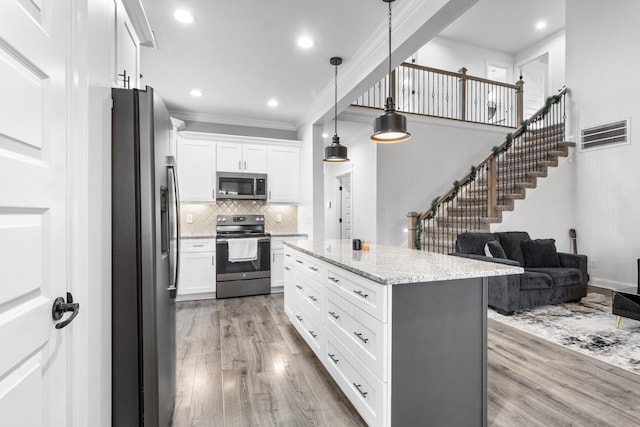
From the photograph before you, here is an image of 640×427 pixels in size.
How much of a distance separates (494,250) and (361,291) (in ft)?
9.79

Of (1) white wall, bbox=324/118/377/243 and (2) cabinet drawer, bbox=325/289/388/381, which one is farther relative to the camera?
(1) white wall, bbox=324/118/377/243

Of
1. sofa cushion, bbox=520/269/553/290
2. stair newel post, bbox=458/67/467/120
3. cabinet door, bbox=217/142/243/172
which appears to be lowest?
sofa cushion, bbox=520/269/553/290

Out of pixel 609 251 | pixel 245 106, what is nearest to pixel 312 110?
pixel 245 106

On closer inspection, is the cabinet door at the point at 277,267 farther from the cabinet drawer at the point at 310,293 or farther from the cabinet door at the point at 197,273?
the cabinet drawer at the point at 310,293

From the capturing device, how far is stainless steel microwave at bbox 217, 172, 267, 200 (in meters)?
4.93

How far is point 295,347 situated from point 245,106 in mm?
3454

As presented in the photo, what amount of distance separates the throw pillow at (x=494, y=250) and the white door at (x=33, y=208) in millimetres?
4275

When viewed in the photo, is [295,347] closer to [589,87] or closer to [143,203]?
[143,203]

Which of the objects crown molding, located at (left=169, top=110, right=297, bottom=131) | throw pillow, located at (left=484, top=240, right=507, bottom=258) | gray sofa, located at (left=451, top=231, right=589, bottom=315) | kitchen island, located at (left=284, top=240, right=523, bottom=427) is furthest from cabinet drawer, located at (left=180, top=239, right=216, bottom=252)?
throw pillow, located at (left=484, top=240, right=507, bottom=258)

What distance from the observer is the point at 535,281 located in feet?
12.5

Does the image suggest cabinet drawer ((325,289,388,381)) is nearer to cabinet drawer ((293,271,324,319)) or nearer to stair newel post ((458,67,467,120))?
cabinet drawer ((293,271,324,319))

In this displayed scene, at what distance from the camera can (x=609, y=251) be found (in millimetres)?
4922

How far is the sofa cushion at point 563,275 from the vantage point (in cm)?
399

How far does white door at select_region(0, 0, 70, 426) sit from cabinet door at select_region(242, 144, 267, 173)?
13.3 ft
